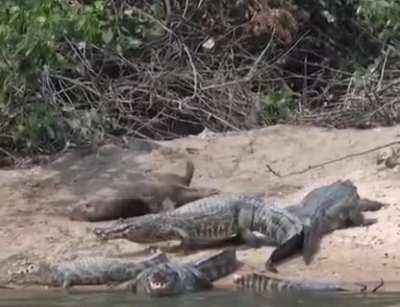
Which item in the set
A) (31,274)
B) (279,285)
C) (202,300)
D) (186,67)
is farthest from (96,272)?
(186,67)

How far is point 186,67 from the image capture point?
1275 centimetres

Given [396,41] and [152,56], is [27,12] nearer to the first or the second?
[152,56]

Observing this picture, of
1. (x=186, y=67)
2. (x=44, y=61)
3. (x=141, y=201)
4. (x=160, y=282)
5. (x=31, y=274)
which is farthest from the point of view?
(x=186, y=67)

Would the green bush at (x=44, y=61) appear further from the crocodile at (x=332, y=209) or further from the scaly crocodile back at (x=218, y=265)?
the scaly crocodile back at (x=218, y=265)

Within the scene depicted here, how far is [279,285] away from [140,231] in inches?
57.6

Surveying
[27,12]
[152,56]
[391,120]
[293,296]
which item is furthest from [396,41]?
[293,296]

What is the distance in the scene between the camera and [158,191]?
9844 millimetres

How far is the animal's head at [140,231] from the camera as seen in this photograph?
29.2 ft

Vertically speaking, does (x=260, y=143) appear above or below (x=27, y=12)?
below

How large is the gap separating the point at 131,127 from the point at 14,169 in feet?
4.95

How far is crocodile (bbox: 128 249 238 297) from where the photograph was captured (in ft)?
25.5

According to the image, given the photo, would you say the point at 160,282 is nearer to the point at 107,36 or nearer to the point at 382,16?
the point at 107,36

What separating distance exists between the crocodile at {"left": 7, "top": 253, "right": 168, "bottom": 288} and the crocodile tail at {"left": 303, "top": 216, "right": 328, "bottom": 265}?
1.01 meters

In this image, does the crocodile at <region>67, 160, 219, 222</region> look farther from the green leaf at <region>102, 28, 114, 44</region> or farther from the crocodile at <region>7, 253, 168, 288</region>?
the green leaf at <region>102, 28, 114, 44</region>
